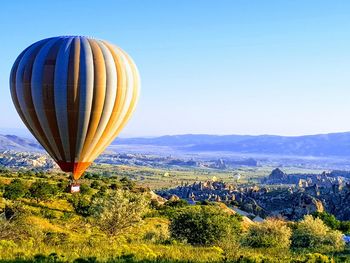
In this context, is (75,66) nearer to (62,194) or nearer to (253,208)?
(62,194)

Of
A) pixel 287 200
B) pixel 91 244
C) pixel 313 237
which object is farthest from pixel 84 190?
pixel 287 200

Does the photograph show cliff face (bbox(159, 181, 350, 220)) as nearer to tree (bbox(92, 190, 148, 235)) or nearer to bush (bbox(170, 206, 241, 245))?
tree (bbox(92, 190, 148, 235))

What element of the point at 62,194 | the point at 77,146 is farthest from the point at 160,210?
the point at 77,146

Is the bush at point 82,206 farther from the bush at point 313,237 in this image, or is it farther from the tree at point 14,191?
the bush at point 313,237

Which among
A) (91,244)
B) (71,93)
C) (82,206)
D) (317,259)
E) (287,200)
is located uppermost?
(71,93)

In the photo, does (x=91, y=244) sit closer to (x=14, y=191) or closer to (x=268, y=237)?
(x=268, y=237)

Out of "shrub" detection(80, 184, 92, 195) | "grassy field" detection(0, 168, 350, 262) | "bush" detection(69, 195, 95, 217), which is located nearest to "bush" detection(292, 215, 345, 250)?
"grassy field" detection(0, 168, 350, 262)
